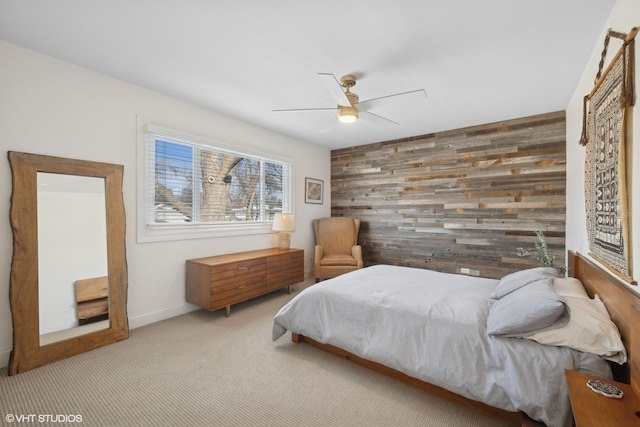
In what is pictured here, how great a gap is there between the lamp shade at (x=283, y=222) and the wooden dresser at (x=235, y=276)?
0.36 meters

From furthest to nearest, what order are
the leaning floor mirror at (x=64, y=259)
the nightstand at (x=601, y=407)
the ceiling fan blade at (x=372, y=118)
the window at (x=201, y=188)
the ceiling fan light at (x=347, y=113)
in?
the window at (x=201, y=188)
the ceiling fan blade at (x=372, y=118)
the ceiling fan light at (x=347, y=113)
the leaning floor mirror at (x=64, y=259)
the nightstand at (x=601, y=407)

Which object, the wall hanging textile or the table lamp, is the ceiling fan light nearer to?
the wall hanging textile

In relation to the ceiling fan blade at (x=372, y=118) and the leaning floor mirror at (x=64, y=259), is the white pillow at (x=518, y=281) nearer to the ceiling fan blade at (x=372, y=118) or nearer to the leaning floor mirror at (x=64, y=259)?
the ceiling fan blade at (x=372, y=118)

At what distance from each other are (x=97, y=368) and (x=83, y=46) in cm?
258

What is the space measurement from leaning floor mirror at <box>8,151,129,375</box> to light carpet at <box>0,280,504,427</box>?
0.19m

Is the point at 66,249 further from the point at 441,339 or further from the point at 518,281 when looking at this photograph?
the point at 518,281

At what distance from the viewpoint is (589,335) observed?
1.44 meters

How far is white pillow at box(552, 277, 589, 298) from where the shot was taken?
1.86m

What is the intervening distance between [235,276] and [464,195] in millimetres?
3504

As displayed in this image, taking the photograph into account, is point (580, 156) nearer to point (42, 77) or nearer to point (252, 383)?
point (252, 383)

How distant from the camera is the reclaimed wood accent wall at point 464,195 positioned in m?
3.65

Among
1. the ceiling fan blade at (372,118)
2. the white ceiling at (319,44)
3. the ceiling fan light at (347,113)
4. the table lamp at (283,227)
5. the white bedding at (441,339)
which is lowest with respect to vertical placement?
the white bedding at (441,339)

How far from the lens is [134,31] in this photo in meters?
2.02

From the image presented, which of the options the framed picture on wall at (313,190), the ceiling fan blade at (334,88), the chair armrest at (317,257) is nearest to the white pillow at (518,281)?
the ceiling fan blade at (334,88)
